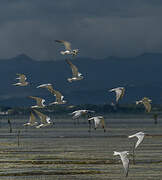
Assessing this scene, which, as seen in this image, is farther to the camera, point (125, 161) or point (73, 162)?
point (73, 162)

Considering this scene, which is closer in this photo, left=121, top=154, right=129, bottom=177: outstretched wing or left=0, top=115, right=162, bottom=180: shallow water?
left=121, top=154, right=129, bottom=177: outstretched wing

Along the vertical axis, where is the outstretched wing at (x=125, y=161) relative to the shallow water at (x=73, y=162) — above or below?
below

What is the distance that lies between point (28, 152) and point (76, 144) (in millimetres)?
11846

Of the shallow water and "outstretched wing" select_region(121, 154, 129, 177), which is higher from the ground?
the shallow water

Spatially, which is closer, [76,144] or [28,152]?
[28,152]

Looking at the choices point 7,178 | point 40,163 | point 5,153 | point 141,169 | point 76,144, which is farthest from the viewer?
point 76,144

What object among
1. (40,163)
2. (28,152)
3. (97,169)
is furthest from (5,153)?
(97,169)

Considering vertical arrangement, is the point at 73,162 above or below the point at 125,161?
above

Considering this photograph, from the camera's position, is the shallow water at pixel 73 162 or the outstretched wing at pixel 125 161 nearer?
the outstretched wing at pixel 125 161

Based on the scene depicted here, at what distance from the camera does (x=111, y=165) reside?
2202 inches

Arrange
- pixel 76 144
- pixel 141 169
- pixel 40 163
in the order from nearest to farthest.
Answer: pixel 141 169, pixel 40 163, pixel 76 144

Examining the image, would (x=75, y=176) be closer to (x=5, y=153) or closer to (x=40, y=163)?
(x=40, y=163)

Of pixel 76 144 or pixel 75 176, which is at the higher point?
pixel 76 144

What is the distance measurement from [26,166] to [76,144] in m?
25.4
